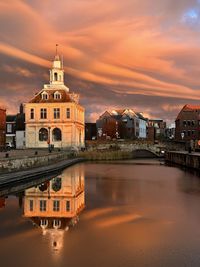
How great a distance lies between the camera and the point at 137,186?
107 ft

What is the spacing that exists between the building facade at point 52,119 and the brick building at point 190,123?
31.7 m

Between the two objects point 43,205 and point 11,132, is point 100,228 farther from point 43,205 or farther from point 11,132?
point 11,132

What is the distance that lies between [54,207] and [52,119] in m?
64.1

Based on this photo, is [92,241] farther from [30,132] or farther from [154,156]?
[154,156]

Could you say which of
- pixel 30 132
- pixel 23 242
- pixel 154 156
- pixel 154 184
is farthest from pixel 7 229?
pixel 154 156

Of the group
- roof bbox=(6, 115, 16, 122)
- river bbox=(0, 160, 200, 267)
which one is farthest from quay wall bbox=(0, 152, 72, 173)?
roof bbox=(6, 115, 16, 122)

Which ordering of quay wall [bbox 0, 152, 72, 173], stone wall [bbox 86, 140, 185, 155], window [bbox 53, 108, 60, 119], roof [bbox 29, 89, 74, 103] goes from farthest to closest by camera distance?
stone wall [bbox 86, 140, 185, 155]
roof [bbox 29, 89, 74, 103]
window [bbox 53, 108, 60, 119]
quay wall [bbox 0, 152, 72, 173]

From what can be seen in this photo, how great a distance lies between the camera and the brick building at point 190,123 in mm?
101250

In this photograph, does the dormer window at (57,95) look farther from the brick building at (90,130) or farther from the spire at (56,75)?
the brick building at (90,130)

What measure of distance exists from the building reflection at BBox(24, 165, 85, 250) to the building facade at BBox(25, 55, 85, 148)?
5186 cm

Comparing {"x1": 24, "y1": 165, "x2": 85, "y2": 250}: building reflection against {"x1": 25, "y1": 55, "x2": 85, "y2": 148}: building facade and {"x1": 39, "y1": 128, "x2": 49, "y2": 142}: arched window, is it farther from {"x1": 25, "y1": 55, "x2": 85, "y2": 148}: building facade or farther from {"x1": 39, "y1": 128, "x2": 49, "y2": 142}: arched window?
{"x1": 39, "y1": 128, "x2": 49, "y2": 142}: arched window

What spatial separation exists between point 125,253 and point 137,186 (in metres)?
20.0

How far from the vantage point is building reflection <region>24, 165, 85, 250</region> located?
16.2 metres

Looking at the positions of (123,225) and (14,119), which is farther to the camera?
(14,119)
